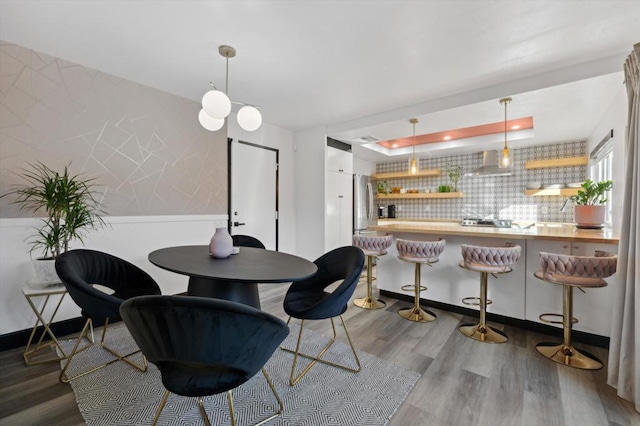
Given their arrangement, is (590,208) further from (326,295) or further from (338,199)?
(338,199)

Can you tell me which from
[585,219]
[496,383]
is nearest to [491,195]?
[585,219]

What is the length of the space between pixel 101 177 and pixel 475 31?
11.9 ft

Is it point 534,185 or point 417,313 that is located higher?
point 534,185

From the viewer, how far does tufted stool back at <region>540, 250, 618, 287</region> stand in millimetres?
2115

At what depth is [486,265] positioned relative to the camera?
8.44 feet

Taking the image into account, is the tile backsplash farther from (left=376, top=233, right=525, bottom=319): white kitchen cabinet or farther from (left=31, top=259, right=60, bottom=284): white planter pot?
(left=31, top=259, right=60, bottom=284): white planter pot

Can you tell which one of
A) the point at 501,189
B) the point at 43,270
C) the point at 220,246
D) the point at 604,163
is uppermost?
the point at 604,163

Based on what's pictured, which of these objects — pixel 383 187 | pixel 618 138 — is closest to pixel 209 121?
pixel 618 138

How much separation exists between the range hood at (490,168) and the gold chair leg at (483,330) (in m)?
2.75

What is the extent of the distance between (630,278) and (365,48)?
252 cm

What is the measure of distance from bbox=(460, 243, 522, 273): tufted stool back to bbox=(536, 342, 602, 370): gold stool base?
69 cm

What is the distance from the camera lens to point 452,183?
241 inches

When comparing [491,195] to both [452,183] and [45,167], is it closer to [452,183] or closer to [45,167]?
[452,183]

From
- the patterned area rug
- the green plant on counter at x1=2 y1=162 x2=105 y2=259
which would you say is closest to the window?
the patterned area rug
